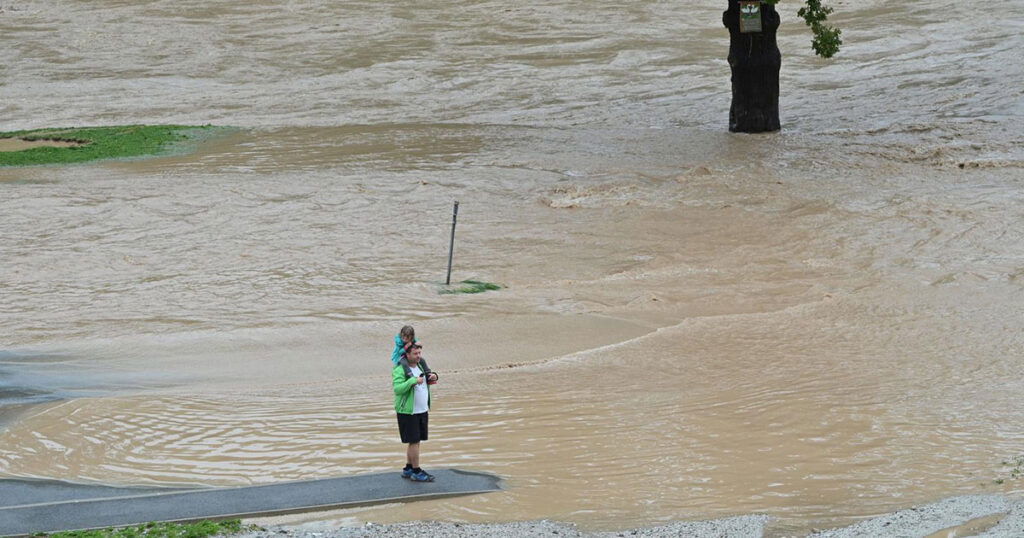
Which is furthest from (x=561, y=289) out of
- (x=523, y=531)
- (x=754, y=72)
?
(x=754, y=72)

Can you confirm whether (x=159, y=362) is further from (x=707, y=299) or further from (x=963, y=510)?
(x=963, y=510)

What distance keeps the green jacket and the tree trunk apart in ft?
54.9

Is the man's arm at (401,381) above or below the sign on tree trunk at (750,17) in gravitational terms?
below

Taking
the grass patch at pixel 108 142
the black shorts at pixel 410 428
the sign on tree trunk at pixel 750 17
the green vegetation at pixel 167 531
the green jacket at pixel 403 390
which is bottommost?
the green vegetation at pixel 167 531

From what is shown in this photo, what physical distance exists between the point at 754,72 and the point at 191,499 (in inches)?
731

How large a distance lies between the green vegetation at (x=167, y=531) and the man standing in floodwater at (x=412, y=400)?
1487 millimetres

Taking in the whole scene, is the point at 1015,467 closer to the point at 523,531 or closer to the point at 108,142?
the point at 523,531

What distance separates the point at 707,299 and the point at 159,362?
680 centimetres

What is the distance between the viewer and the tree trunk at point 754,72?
24.7 meters

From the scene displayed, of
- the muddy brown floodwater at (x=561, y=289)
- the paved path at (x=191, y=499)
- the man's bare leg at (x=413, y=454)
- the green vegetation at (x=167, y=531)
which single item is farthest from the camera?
the muddy brown floodwater at (x=561, y=289)

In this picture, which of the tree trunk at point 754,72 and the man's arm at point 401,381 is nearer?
the man's arm at point 401,381

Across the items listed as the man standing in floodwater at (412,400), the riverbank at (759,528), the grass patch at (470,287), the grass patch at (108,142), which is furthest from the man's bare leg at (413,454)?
the grass patch at (108,142)

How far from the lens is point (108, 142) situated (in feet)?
92.4

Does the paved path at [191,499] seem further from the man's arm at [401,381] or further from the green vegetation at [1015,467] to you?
the green vegetation at [1015,467]
